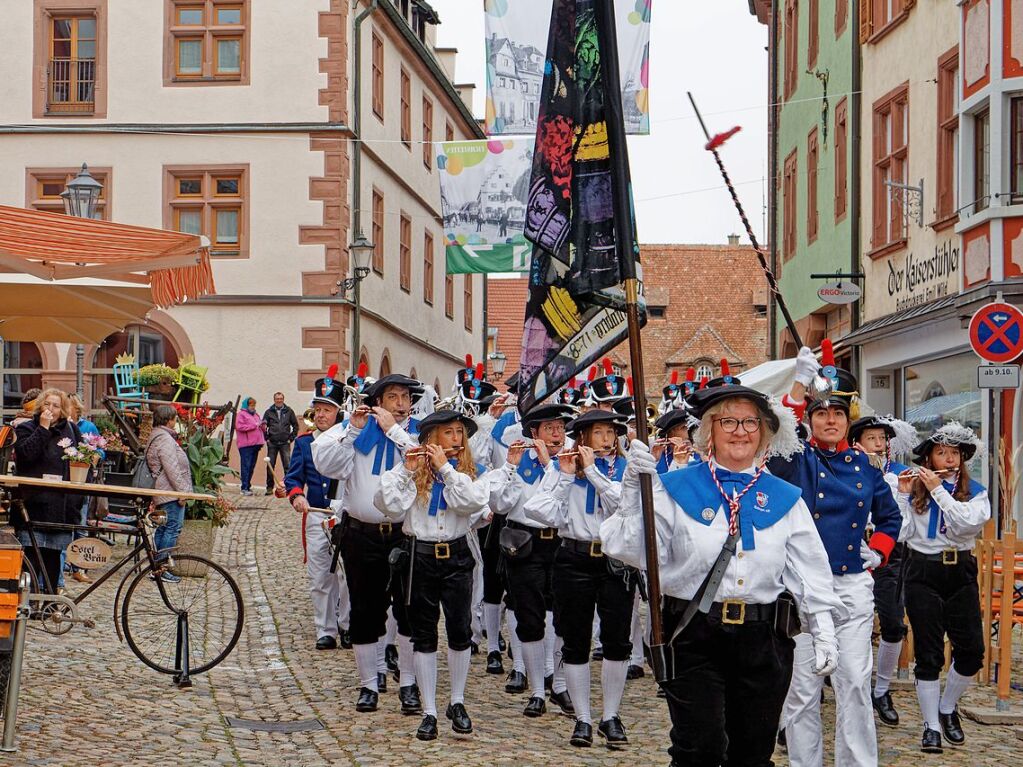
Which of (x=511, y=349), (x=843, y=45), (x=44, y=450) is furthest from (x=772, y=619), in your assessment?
(x=511, y=349)

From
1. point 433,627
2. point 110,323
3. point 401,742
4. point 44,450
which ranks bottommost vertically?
point 401,742

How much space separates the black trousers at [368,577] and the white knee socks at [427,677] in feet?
2.16

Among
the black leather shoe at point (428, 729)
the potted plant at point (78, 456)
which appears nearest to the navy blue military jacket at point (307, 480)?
the potted plant at point (78, 456)

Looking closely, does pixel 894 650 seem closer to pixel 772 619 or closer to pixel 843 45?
pixel 772 619

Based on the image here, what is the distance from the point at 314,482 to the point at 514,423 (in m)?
1.70

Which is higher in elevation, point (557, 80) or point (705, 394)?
point (557, 80)

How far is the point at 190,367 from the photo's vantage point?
1736cm

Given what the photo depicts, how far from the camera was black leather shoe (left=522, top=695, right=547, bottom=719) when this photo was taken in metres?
9.41

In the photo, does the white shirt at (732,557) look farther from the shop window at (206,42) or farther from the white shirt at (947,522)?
the shop window at (206,42)

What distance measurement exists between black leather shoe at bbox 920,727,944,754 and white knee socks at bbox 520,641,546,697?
7.60 ft

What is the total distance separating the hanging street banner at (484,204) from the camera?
22281mm

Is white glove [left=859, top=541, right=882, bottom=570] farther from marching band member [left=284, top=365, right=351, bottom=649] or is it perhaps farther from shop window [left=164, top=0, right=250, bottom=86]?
shop window [left=164, top=0, right=250, bottom=86]

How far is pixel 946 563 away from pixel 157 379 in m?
12.0

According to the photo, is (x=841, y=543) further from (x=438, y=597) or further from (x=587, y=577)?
(x=438, y=597)
